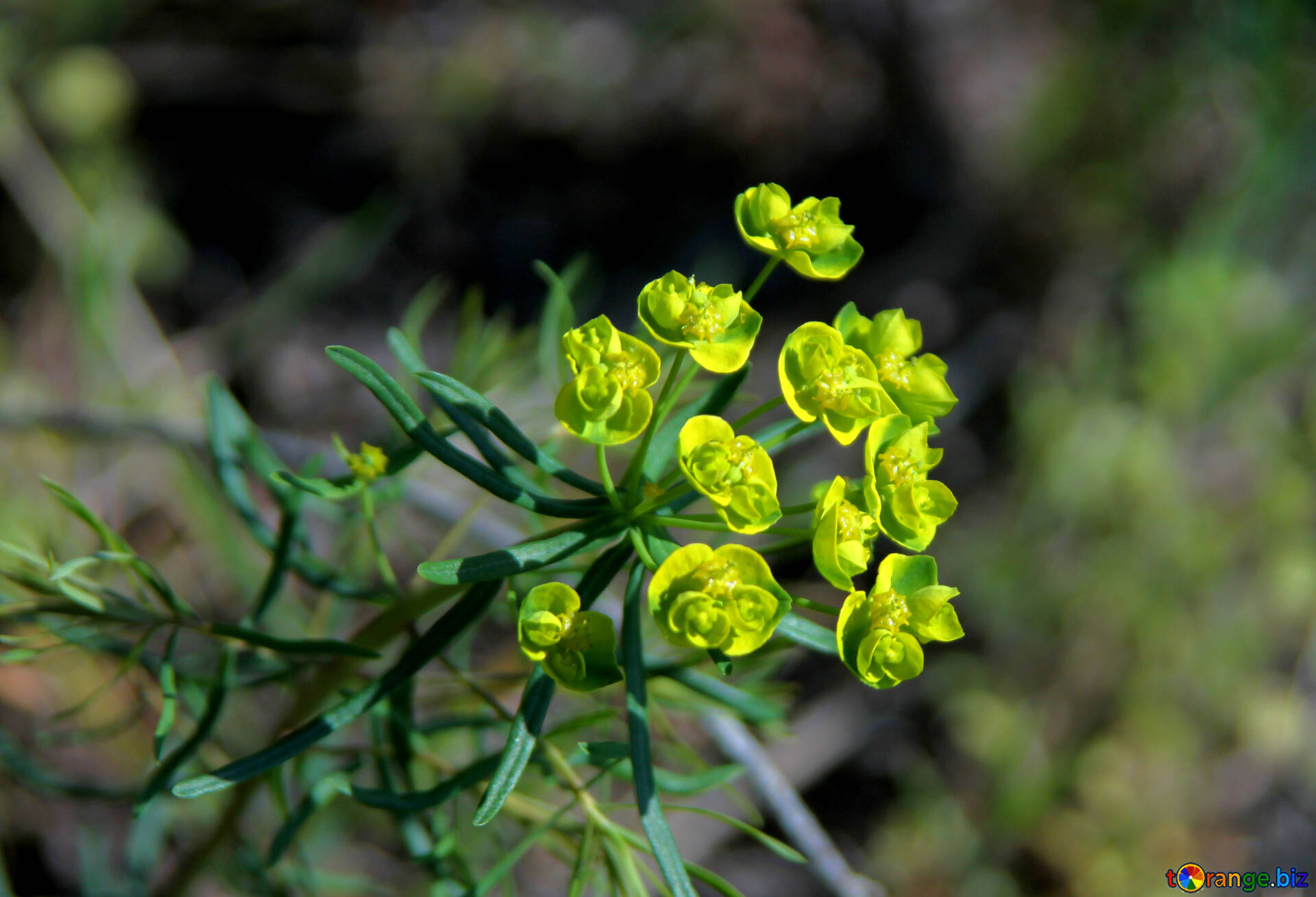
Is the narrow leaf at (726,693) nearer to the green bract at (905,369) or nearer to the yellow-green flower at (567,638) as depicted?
the yellow-green flower at (567,638)

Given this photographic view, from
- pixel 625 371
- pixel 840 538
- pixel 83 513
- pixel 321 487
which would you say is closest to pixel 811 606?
pixel 840 538

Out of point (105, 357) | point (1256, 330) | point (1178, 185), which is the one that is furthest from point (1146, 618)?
point (105, 357)

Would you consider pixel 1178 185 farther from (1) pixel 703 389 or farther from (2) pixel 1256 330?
(1) pixel 703 389

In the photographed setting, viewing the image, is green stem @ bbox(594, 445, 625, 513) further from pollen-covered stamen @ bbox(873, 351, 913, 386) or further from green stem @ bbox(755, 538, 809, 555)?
pollen-covered stamen @ bbox(873, 351, 913, 386)

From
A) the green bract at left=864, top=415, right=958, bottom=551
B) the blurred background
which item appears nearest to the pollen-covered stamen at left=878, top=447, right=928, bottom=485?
the green bract at left=864, top=415, right=958, bottom=551

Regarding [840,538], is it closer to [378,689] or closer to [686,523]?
[686,523]

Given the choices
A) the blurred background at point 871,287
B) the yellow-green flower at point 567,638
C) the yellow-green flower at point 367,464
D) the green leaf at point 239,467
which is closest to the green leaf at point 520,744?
the yellow-green flower at point 567,638
